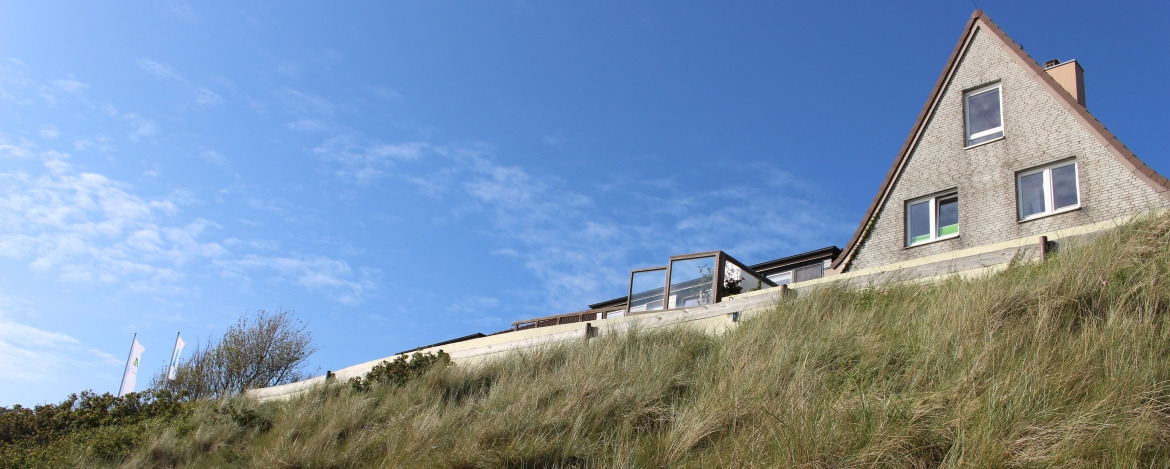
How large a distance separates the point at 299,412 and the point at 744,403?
7478 millimetres

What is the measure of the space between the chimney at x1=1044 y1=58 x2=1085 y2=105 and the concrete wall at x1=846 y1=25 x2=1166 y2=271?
1397 millimetres

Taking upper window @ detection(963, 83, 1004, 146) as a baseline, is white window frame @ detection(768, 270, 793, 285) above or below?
below

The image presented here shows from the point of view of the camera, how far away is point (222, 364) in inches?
1013

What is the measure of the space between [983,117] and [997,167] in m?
1.55

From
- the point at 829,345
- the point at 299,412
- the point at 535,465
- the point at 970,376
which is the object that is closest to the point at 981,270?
the point at 829,345

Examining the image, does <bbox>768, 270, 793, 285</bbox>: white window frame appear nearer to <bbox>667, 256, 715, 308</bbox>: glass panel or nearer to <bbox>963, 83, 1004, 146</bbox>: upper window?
<bbox>963, 83, 1004, 146</bbox>: upper window

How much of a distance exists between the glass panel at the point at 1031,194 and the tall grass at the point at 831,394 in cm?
578

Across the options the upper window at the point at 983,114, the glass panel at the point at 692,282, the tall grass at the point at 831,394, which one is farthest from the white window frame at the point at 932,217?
the tall grass at the point at 831,394

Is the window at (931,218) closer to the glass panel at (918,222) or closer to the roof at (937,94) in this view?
the glass panel at (918,222)

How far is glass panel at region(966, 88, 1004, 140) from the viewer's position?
18312mm

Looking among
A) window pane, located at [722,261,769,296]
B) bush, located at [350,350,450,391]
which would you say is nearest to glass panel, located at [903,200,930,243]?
window pane, located at [722,261,769,296]

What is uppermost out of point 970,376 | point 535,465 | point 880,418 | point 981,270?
point 981,270

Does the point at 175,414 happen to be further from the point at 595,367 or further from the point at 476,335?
the point at 476,335

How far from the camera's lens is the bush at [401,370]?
46.2 feet
